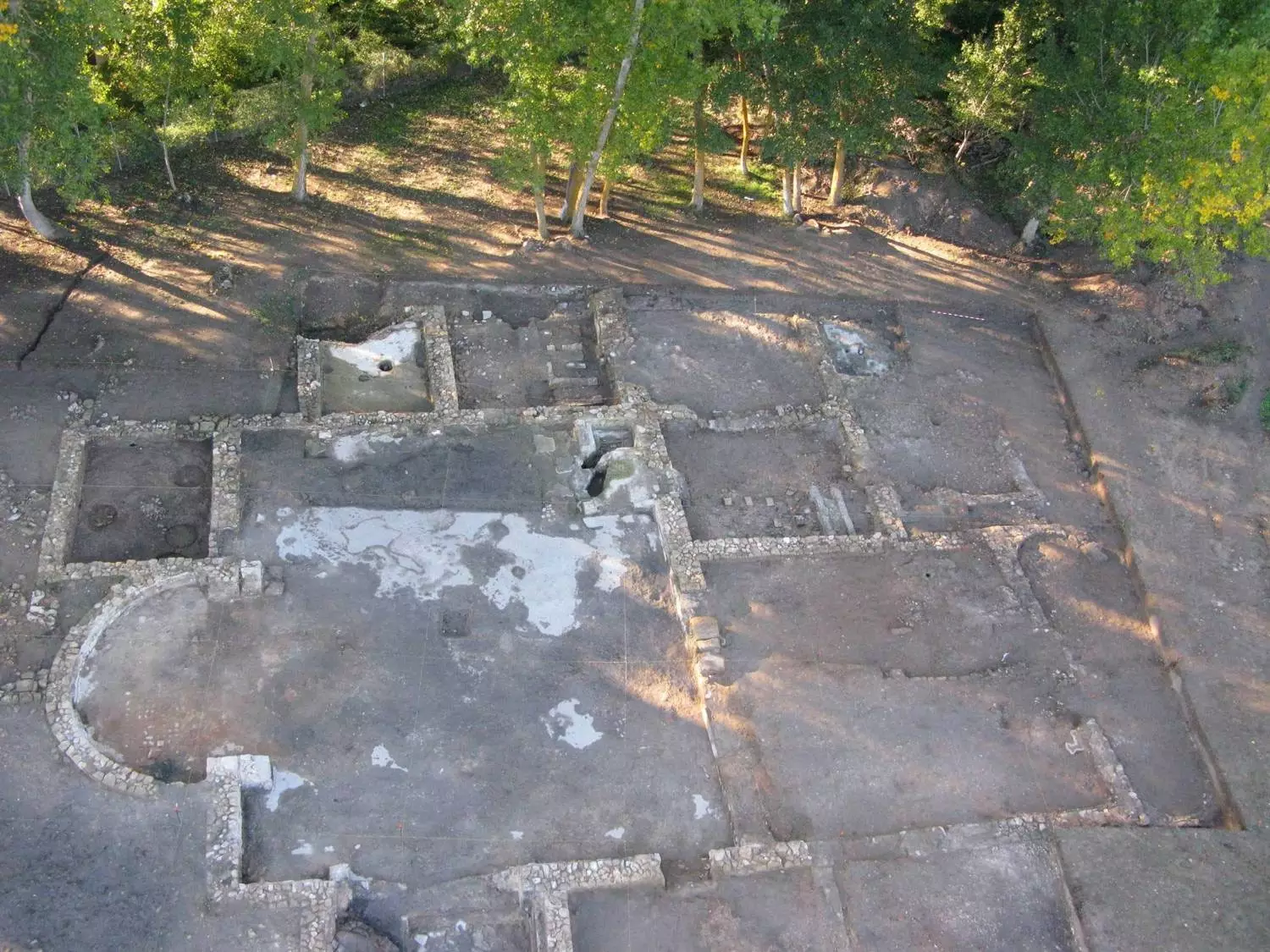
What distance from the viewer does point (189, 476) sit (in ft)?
61.5

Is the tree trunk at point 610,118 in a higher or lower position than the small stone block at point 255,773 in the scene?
higher

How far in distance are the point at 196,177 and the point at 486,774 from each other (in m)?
17.6

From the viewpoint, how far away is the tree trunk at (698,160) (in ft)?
78.3

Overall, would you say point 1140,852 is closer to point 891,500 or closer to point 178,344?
point 891,500

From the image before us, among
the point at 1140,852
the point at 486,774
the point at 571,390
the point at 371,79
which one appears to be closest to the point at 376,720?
the point at 486,774

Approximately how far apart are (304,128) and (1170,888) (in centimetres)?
2255

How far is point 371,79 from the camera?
2820 centimetres

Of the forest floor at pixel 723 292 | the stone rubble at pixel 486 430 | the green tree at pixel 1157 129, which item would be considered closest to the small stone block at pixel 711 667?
the stone rubble at pixel 486 430

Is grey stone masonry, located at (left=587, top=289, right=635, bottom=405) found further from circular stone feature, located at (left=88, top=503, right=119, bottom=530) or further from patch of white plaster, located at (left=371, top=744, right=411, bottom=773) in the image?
circular stone feature, located at (left=88, top=503, right=119, bottom=530)

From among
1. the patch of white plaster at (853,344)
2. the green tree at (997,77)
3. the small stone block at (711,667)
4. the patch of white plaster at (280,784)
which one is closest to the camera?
the patch of white plaster at (280,784)

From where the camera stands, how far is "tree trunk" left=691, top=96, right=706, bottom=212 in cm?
2388

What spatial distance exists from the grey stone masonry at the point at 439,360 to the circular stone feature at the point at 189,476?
177 inches

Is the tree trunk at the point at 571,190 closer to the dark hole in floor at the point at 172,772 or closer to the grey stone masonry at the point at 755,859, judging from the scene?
the dark hole in floor at the point at 172,772

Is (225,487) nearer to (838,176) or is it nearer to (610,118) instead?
A: (610,118)
